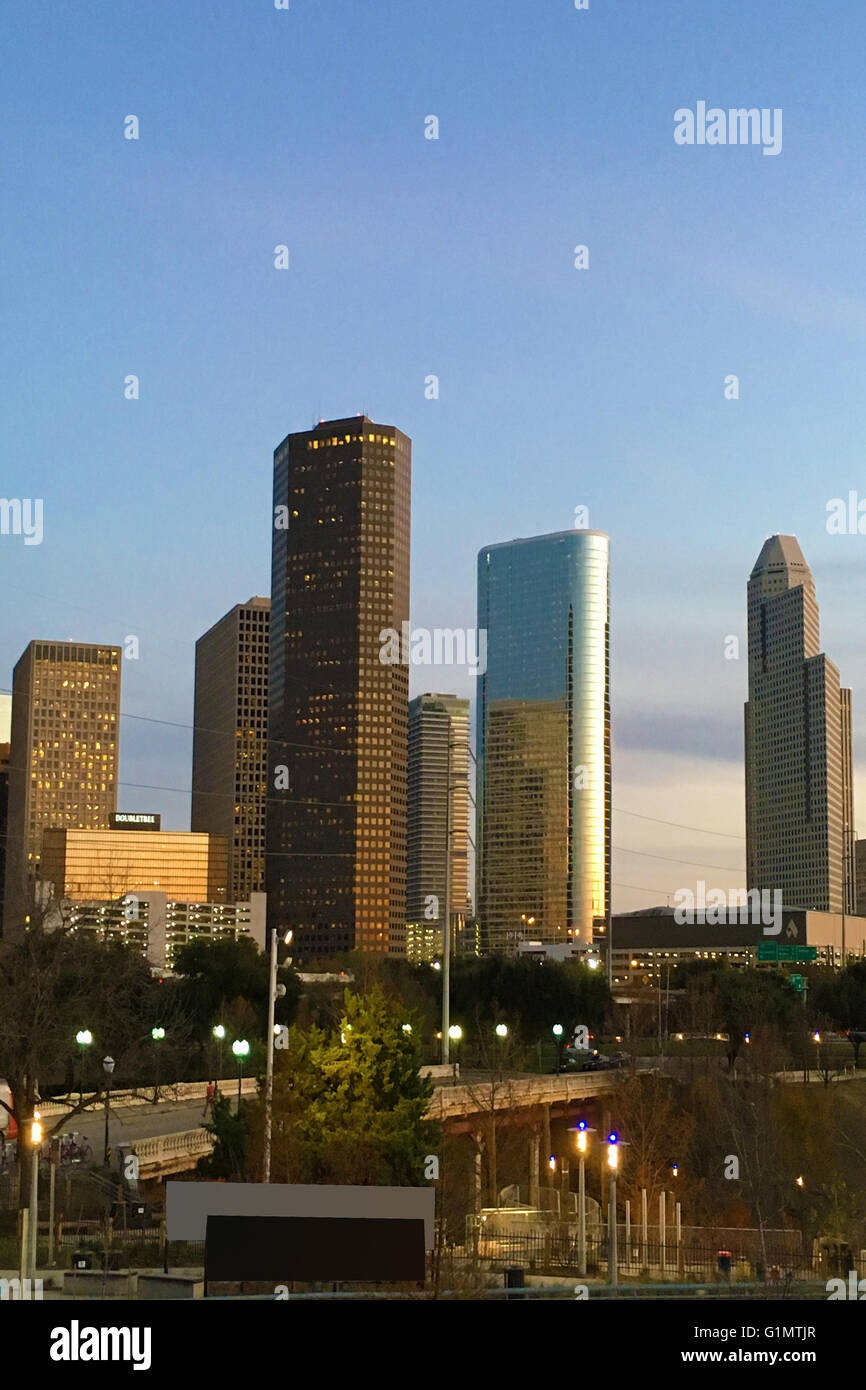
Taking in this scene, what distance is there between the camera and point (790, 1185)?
210 ft

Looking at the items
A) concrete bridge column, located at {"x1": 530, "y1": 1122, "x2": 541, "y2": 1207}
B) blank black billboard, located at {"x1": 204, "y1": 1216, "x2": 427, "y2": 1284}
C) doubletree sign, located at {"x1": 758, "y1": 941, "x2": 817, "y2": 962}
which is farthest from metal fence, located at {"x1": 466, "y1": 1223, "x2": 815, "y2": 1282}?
doubletree sign, located at {"x1": 758, "y1": 941, "x2": 817, "y2": 962}

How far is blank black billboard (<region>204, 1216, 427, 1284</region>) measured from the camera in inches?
593

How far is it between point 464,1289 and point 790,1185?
151 feet

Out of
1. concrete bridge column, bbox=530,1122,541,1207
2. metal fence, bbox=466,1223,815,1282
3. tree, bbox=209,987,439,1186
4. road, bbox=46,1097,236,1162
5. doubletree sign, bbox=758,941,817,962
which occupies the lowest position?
concrete bridge column, bbox=530,1122,541,1207

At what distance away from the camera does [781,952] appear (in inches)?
5463

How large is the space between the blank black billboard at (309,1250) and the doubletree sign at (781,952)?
123 metres

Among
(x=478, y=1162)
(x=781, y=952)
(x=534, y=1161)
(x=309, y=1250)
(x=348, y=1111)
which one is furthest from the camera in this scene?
(x=781, y=952)

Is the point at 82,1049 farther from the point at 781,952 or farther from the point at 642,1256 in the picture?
the point at 781,952

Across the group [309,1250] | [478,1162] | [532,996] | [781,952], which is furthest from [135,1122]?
[781,952]

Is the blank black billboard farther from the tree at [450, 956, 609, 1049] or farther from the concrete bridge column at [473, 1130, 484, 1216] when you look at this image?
the tree at [450, 956, 609, 1049]

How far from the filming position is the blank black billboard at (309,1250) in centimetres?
1506

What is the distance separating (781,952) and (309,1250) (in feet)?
424

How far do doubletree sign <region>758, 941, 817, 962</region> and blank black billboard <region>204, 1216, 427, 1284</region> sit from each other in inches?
4837
